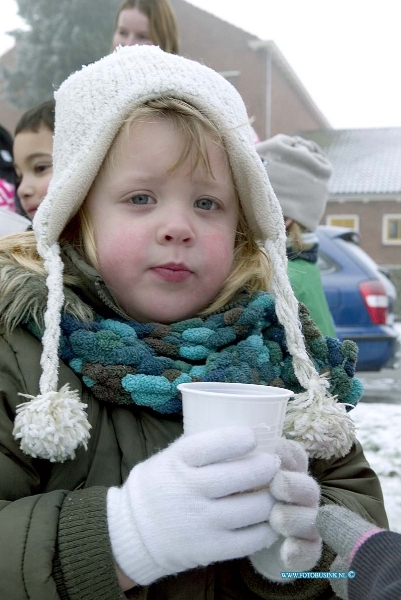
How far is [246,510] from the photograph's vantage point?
111cm

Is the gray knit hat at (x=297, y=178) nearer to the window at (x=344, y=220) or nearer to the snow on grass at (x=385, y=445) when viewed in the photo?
the snow on grass at (x=385, y=445)

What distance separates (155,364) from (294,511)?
0.45m

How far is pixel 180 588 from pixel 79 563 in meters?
0.27

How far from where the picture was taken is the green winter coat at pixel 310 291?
317cm

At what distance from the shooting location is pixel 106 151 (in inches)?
61.4

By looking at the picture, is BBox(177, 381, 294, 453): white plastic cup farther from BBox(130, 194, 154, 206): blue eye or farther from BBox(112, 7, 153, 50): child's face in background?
BBox(112, 7, 153, 50): child's face in background

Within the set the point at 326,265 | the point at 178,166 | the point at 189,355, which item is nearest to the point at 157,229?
the point at 178,166

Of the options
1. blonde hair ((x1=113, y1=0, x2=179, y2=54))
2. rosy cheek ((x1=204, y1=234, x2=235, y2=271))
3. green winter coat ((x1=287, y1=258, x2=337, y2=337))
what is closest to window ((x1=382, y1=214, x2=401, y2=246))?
green winter coat ((x1=287, y1=258, x2=337, y2=337))

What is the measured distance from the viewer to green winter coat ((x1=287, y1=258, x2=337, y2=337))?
317 cm

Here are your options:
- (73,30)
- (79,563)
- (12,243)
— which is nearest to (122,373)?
(79,563)

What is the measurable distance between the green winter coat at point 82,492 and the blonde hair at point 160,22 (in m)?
2.19

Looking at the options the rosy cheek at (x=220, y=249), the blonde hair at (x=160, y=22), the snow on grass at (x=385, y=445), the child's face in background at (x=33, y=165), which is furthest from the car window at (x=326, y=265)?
the rosy cheek at (x=220, y=249)

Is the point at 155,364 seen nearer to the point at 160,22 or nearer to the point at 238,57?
the point at 160,22

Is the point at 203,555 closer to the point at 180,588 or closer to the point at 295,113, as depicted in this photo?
the point at 180,588
